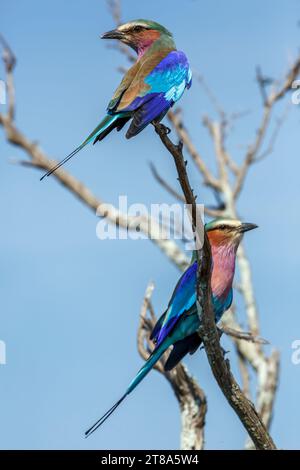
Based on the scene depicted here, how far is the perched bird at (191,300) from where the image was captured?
5246 millimetres

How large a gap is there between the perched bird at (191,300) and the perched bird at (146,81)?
2.81 feet

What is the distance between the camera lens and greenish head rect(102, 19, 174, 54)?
5359 millimetres

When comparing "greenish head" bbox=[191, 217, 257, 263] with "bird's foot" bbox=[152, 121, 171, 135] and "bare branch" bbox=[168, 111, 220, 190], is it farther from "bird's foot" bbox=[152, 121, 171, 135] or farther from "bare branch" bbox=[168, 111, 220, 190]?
"bare branch" bbox=[168, 111, 220, 190]

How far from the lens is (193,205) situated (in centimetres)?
431

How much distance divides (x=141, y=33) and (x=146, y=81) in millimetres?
550

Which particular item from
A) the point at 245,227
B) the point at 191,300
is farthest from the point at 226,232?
the point at 191,300

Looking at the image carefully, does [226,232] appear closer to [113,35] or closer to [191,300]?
[191,300]

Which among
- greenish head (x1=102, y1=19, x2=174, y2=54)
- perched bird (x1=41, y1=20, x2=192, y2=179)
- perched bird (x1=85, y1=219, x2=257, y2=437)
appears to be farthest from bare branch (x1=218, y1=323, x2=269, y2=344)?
A: greenish head (x1=102, y1=19, x2=174, y2=54)

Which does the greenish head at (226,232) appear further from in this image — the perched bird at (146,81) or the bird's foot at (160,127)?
the bird's foot at (160,127)

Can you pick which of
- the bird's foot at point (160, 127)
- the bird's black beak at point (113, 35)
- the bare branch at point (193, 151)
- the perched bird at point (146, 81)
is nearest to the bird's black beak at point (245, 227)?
the perched bird at point (146, 81)
